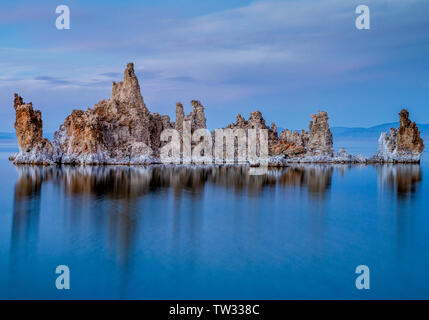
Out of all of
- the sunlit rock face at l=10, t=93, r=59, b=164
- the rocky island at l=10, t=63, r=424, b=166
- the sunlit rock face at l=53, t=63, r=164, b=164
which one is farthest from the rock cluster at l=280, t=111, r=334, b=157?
the sunlit rock face at l=10, t=93, r=59, b=164

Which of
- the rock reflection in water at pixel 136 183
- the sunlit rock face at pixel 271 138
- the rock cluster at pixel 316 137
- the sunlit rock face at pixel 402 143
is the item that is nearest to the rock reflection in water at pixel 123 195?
the rock reflection in water at pixel 136 183

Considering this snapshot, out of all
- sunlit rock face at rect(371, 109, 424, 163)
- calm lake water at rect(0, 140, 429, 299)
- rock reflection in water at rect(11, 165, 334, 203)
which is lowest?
calm lake water at rect(0, 140, 429, 299)

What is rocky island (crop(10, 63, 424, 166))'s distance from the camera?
173ft

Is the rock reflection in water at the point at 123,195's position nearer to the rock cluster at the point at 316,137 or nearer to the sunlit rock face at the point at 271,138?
the sunlit rock face at the point at 271,138

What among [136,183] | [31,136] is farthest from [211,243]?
[31,136]

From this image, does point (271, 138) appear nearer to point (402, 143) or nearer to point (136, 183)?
point (402, 143)

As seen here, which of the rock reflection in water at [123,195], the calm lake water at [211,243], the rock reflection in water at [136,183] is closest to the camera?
the calm lake water at [211,243]

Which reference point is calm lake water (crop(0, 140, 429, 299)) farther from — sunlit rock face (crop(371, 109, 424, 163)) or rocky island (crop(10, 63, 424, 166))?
sunlit rock face (crop(371, 109, 424, 163))

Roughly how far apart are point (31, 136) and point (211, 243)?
4240 cm

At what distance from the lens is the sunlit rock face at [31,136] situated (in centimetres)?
5159

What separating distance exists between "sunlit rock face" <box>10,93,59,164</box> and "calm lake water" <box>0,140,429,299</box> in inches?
894
